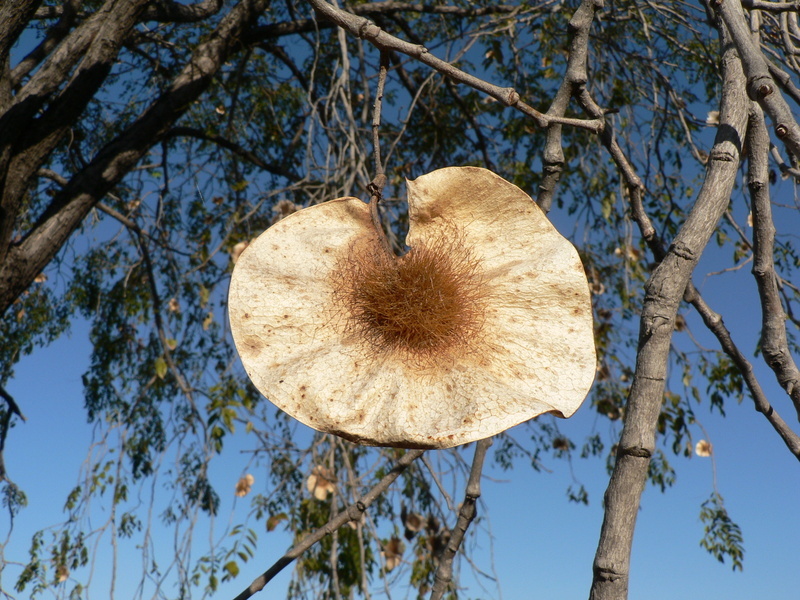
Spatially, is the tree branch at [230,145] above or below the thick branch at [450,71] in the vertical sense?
above

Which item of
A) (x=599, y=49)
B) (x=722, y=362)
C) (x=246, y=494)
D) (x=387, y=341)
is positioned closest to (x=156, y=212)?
(x=246, y=494)

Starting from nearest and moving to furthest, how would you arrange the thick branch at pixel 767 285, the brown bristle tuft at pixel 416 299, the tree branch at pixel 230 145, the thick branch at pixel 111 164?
the brown bristle tuft at pixel 416 299 → the thick branch at pixel 767 285 → the thick branch at pixel 111 164 → the tree branch at pixel 230 145

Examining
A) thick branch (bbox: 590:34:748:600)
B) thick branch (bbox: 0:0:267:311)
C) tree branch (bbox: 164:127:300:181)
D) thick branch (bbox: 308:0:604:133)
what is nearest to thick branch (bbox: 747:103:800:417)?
thick branch (bbox: 590:34:748:600)

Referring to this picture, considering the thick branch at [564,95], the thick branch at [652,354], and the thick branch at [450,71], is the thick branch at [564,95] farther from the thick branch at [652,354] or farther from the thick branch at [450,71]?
the thick branch at [652,354]

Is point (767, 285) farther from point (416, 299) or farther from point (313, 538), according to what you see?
point (313, 538)

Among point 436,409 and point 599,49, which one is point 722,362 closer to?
point 599,49

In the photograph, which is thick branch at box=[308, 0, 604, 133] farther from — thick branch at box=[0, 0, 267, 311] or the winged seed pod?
thick branch at box=[0, 0, 267, 311]

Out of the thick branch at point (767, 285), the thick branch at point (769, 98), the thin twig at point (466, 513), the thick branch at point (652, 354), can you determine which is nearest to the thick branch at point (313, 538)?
the thin twig at point (466, 513)
